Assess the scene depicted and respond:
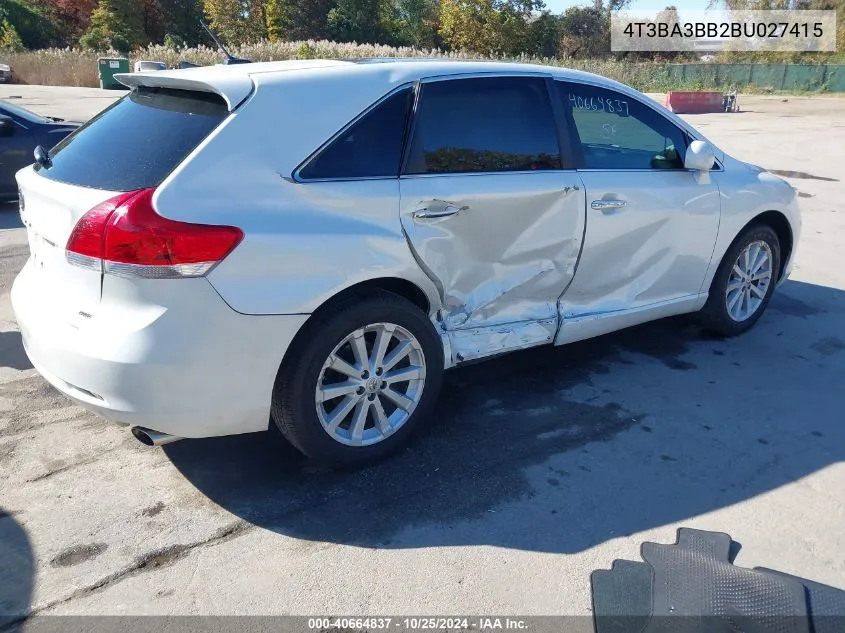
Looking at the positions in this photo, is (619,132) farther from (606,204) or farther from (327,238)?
(327,238)

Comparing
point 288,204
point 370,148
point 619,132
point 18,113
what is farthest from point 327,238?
point 18,113

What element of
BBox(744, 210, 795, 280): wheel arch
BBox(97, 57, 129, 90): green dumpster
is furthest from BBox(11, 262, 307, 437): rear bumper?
BBox(97, 57, 129, 90): green dumpster

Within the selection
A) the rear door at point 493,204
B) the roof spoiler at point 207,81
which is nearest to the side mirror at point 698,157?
the rear door at point 493,204

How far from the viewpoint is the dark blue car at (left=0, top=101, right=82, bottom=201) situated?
8.69m

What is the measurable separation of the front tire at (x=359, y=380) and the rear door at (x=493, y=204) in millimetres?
315

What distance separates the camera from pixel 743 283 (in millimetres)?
5137

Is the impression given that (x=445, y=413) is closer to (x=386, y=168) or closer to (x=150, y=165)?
(x=386, y=168)

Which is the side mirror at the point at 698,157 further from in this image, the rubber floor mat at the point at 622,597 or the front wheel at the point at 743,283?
the rubber floor mat at the point at 622,597

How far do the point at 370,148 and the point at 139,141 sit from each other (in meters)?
0.99

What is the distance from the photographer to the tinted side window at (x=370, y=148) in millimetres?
3211

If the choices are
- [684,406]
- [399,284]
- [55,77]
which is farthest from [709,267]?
[55,77]

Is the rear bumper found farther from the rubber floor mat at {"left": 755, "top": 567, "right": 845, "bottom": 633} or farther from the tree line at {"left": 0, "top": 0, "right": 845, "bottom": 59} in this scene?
the tree line at {"left": 0, "top": 0, "right": 845, "bottom": 59}

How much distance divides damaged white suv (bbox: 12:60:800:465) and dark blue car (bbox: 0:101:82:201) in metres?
6.03

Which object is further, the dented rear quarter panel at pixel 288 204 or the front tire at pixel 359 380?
the front tire at pixel 359 380
